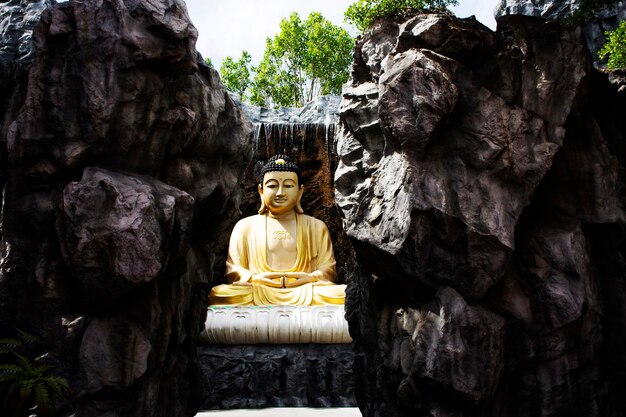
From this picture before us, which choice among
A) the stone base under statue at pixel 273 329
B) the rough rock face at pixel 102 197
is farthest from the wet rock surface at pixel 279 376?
the rough rock face at pixel 102 197

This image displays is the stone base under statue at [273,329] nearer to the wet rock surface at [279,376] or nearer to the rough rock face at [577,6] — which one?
the wet rock surface at [279,376]

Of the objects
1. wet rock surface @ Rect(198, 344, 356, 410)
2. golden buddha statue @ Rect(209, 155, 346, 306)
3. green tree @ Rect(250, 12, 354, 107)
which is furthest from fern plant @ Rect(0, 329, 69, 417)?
green tree @ Rect(250, 12, 354, 107)

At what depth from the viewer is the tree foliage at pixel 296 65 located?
75.0 ft

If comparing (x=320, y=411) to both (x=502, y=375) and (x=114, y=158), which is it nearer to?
(x=502, y=375)

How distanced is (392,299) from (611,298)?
5.80 ft

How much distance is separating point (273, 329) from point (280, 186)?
3722 mm

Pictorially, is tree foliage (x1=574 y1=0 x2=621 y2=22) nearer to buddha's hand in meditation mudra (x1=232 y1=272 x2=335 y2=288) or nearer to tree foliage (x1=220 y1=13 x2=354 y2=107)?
buddha's hand in meditation mudra (x1=232 y1=272 x2=335 y2=288)

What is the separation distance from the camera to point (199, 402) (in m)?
6.43

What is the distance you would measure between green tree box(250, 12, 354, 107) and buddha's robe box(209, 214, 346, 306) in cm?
1165

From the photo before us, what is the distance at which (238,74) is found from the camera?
24781 mm

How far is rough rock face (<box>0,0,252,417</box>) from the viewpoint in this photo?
16.5ft

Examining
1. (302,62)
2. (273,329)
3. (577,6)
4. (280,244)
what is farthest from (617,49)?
(302,62)

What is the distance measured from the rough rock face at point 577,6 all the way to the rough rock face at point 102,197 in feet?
35.9

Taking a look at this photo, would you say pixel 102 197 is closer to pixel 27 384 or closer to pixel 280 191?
pixel 27 384
